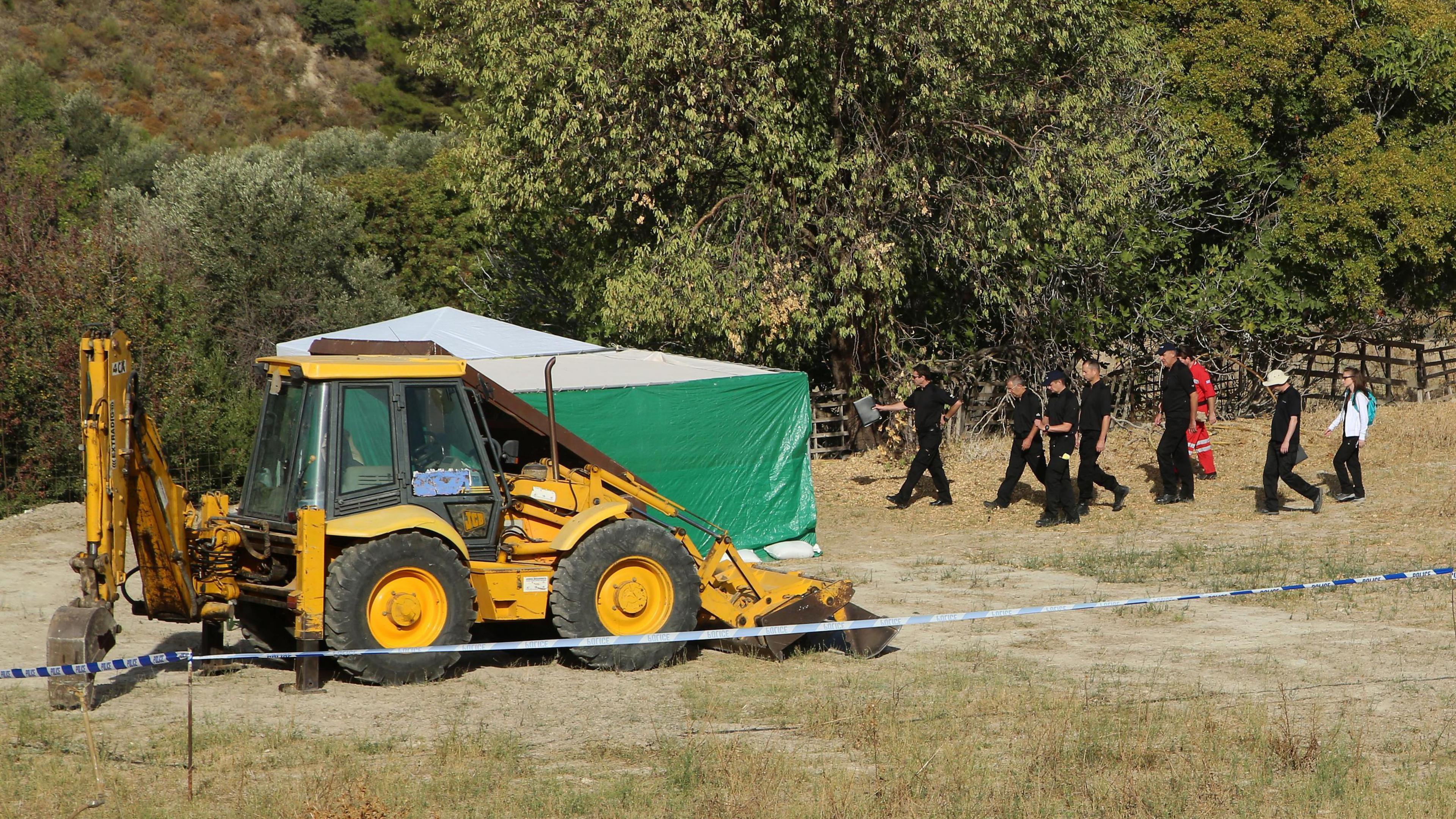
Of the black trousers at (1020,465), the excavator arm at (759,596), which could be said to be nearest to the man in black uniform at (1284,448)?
the black trousers at (1020,465)

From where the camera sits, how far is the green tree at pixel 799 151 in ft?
58.1

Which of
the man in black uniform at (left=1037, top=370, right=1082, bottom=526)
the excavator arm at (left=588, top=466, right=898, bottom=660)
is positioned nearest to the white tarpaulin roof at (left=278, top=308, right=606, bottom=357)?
the man in black uniform at (left=1037, top=370, right=1082, bottom=526)

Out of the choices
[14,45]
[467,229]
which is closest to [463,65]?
[467,229]

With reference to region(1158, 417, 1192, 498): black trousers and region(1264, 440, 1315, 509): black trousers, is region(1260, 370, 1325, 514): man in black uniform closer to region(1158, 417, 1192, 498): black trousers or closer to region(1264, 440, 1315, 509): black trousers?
Result: region(1264, 440, 1315, 509): black trousers

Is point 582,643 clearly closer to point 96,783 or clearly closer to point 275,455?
point 275,455

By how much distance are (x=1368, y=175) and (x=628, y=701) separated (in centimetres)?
1805

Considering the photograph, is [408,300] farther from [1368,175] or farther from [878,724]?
[878,724]

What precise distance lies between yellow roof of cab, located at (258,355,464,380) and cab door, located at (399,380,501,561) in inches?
2.9

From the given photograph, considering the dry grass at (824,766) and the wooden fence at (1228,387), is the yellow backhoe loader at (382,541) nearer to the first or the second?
the dry grass at (824,766)

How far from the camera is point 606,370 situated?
14.4 metres

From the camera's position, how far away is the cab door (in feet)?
29.1

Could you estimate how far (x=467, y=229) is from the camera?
111 ft

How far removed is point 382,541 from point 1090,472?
10.0 m

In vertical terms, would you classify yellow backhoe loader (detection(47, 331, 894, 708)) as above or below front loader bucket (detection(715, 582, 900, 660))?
above
